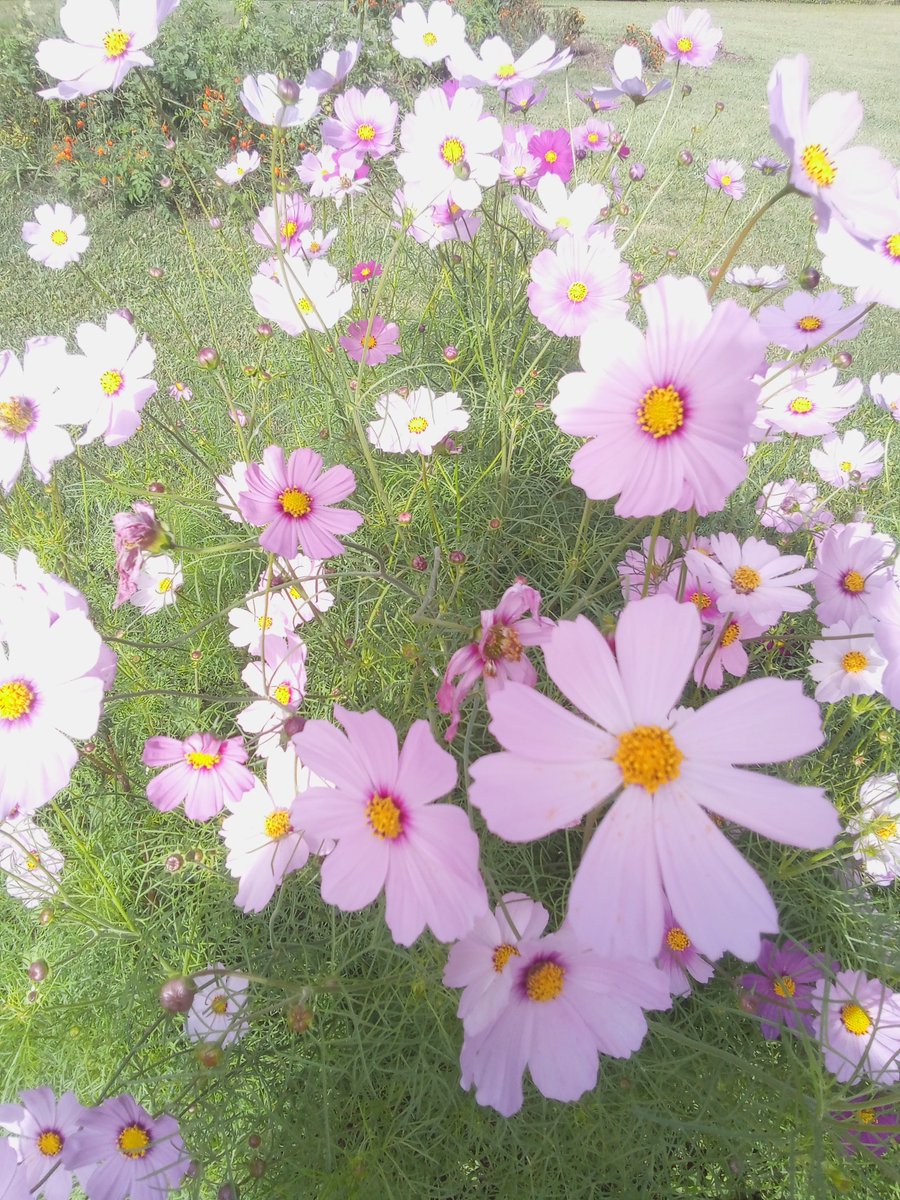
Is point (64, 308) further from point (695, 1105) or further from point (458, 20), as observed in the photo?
point (695, 1105)

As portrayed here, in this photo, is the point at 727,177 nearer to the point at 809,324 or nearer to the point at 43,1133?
the point at 809,324

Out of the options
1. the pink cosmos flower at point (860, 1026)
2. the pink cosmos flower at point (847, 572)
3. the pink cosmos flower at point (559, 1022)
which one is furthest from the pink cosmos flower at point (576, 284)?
the pink cosmos flower at point (860, 1026)

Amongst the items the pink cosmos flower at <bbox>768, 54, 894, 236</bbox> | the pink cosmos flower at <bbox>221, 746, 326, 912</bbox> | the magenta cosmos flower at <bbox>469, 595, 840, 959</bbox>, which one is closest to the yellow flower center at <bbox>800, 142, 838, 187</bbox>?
the pink cosmos flower at <bbox>768, 54, 894, 236</bbox>

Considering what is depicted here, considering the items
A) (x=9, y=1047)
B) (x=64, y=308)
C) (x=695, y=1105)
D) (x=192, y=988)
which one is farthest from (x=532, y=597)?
(x=64, y=308)

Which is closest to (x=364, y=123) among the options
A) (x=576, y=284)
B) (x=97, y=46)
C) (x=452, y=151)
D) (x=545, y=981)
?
(x=452, y=151)

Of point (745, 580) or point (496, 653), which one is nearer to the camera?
point (496, 653)

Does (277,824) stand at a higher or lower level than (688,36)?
lower

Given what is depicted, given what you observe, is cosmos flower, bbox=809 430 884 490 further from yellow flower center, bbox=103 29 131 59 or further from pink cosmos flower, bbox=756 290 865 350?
yellow flower center, bbox=103 29 131 59
